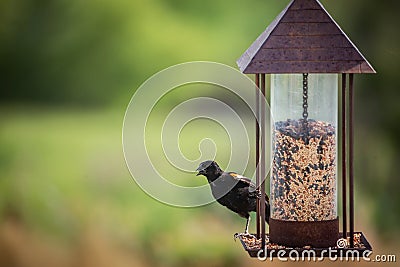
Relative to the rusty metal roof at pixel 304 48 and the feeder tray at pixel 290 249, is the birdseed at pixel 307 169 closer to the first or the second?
the feeder tray at pixel 290 249

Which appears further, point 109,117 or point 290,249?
point 109,117

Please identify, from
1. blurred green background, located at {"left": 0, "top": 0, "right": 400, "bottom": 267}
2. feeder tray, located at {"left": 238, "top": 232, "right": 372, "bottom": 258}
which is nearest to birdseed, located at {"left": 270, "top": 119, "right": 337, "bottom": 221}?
feeder tray, located at {"left": 238, "top": 232, "right": 372, "bottom": 258}

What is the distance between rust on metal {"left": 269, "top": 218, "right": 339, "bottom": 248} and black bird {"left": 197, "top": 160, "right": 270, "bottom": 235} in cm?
15

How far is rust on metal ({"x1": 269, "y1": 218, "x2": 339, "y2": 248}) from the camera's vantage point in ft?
8.78

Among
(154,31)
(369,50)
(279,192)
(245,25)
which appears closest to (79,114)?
(154,31)

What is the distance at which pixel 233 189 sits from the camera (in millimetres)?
2852

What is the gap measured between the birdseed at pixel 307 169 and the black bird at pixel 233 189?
128 millimetres

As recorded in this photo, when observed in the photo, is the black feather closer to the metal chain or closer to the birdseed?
the birdseed

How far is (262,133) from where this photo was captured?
2494mm

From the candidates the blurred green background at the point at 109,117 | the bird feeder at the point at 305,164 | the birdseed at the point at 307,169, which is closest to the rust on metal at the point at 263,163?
the bird feeder at the point at 305,164

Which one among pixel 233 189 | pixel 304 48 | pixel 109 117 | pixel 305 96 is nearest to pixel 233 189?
pixel 233 189

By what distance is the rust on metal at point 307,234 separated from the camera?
105 inches

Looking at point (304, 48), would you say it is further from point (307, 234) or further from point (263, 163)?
point (307, 234)

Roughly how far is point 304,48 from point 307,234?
21.6 inches
